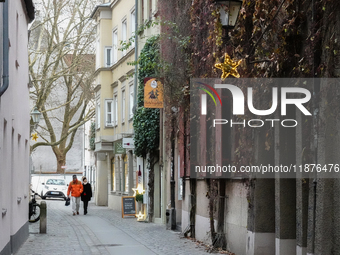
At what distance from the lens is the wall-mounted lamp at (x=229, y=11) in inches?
423

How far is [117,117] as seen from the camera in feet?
115

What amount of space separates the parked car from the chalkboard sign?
23.4m

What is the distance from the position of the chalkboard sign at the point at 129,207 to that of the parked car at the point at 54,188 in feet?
76.8

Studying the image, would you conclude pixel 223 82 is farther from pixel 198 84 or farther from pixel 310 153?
pixel 310 153

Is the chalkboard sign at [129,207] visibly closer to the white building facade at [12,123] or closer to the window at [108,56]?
the white building facade at [12,123]

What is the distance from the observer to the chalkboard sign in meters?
26.7

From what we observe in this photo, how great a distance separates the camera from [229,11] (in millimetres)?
10828

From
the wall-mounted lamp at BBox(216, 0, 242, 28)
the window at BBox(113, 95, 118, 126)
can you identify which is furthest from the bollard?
the window at BBox(113, 95, 118, 126)

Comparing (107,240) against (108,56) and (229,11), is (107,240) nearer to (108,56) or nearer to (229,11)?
(229,11)

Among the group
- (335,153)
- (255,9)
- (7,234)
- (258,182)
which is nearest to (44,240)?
(7,234)

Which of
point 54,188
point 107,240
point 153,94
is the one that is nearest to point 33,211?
point 153,94

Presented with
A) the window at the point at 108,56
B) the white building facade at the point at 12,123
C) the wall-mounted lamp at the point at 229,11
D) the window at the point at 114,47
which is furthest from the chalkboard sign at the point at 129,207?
the wall-mounted lamp at the point at 229,11

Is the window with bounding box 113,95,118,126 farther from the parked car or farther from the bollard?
the bollard

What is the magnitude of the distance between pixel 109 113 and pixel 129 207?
34.6ft
